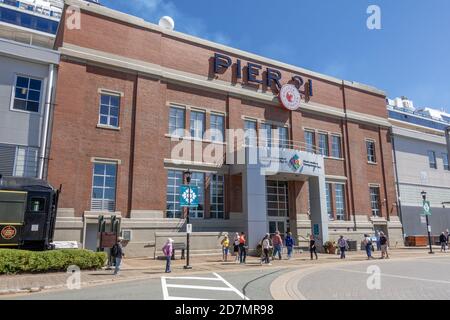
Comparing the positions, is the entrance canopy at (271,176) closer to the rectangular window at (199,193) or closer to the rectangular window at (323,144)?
the rectangular window at (199,193)

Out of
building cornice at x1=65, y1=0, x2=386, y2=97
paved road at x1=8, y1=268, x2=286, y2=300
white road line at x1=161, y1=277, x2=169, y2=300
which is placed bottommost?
paved road at x1=8, y1=268, x2=286, y2=300

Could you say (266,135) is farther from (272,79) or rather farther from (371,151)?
Answer: (371,151)

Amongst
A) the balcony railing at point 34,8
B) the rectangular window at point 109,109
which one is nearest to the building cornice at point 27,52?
the rectangular window at point 109,109

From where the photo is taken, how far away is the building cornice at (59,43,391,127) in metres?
24.2

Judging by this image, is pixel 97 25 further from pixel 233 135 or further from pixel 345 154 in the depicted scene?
pixel 345 154

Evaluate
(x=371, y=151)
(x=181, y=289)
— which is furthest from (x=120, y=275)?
(x=371, y=151)

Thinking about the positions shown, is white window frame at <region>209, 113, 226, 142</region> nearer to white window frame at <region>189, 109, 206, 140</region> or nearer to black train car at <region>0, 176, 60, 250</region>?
white window frame at <region>189, 109, 206, 140</region>

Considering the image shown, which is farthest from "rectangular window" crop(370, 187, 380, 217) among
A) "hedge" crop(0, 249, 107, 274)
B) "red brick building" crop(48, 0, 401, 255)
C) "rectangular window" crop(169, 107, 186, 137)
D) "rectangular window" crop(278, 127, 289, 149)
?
"hedge" crop(0, 249, 107, 274)

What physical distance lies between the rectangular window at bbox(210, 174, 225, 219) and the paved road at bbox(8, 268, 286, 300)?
39.0 feet

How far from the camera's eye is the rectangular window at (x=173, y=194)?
25625 mm

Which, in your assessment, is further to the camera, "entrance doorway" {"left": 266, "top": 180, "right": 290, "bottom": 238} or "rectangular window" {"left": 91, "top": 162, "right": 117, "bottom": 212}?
"entrance doorway" {"left": 266, "top": 180, "right": 290, "bottom": 238}

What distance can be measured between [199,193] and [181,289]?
1511cm

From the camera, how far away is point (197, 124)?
28.1 meters

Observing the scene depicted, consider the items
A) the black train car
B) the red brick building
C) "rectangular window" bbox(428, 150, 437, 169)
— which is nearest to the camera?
the black train car
